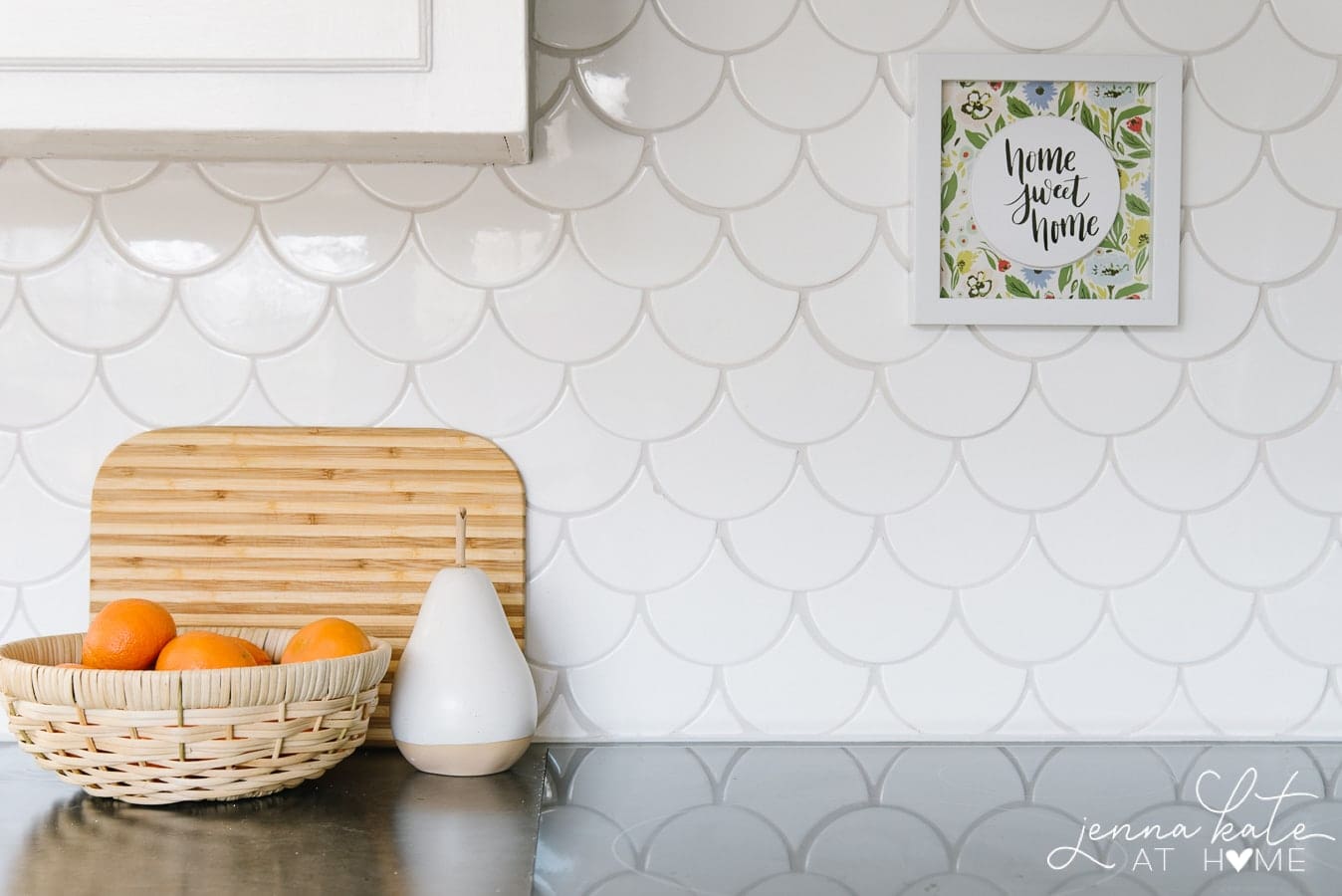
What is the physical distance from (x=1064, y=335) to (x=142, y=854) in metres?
1.02

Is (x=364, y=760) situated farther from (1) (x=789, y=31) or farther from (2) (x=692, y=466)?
(1) (x=789, y=31)

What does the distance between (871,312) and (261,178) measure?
26.2 inches

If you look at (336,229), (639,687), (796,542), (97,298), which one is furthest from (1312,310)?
(97,298)

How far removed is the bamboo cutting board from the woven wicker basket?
20 cm

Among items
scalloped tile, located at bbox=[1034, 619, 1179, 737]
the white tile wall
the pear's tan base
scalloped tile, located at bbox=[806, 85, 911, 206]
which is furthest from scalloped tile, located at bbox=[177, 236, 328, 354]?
scalloped tile, located at bbox=[1034, 619, 1179, 737]

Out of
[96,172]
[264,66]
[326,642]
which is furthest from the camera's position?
[96,172]

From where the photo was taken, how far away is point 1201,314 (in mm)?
1294

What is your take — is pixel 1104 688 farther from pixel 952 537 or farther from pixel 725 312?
pixel 725 312

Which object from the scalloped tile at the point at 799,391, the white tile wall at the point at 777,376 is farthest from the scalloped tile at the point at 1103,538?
the scalloped tile at the point at 799,391

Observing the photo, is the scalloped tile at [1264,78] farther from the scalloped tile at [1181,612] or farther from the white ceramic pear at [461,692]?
the white ceramic pear at [461,692]

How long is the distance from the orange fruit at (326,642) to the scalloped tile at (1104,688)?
721 millimetres

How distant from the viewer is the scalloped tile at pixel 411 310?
49.4 inches

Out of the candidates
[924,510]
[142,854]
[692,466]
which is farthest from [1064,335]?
[142,854]

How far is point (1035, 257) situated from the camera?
1268 mm
